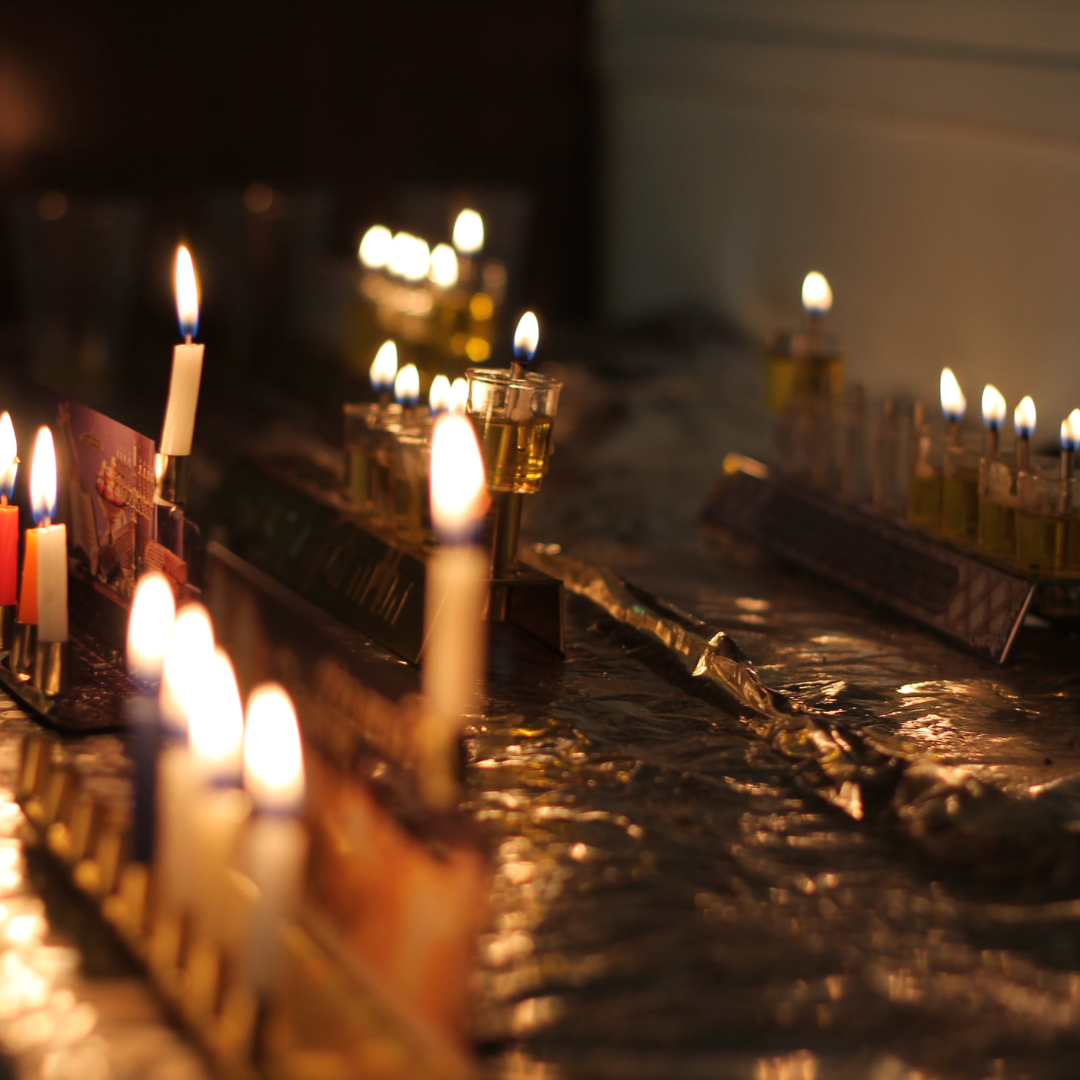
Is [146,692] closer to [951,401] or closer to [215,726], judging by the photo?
[215,726]

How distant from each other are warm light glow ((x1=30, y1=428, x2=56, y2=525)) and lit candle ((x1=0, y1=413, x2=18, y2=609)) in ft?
0.20

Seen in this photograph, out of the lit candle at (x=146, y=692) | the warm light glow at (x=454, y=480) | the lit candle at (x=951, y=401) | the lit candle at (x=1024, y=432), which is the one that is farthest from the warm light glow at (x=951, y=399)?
the lit candle at (x=146, y=692)

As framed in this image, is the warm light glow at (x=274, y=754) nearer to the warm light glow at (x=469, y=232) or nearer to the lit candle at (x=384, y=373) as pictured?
the lit candle at (x=384, y=373)

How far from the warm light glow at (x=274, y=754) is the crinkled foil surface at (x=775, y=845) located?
0.17 m

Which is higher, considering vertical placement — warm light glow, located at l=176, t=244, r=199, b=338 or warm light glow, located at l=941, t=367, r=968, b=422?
warm light glow, located at l=176, t=244, r=199, b=338

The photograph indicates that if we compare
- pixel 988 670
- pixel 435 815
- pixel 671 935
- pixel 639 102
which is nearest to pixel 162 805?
pixel 435 815

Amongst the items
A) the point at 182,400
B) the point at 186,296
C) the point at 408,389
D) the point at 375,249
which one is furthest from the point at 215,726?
the point at 375,249

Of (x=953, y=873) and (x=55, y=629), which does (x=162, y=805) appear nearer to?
(x=55, y=629)

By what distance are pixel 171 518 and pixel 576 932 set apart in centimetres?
50

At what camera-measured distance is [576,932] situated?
0.86 m

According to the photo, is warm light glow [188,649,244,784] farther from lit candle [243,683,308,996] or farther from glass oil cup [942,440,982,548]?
glass oil cup [942,440,982,548]

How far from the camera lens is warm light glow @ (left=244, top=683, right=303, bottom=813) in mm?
707

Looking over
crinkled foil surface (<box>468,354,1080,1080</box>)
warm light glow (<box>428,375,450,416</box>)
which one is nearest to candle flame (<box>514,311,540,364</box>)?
warm light glow (<box>428,375,450,416</box>)

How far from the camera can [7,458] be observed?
1189 millimetres
